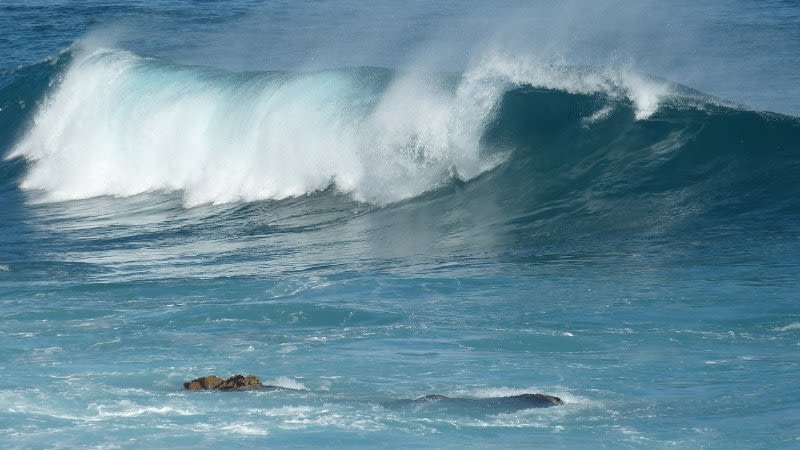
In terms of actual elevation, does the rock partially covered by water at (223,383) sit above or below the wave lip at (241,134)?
below

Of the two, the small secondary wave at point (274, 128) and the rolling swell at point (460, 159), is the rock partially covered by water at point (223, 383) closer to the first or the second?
the rolling swell at point (460, 159)

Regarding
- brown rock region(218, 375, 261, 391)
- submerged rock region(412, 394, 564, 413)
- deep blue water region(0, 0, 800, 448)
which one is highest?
deep blue water region(0, 0, 800, 448)

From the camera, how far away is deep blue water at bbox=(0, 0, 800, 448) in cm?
1102

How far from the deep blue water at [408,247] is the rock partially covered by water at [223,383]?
20cm

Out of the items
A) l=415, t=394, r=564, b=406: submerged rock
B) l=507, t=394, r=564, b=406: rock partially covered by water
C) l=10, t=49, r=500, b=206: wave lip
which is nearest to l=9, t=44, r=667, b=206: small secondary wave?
l=10, t=49, r=500, b=206: wave lip

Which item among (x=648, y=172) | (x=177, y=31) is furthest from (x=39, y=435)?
(x=177, y=31)

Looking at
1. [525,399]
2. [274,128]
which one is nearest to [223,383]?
[525,399]

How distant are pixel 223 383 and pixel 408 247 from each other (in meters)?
6.55

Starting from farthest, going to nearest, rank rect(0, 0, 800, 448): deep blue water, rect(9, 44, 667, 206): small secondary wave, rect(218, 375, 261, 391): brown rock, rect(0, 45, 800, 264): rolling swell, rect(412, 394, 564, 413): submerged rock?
rect(9, 44, 667, 206): small secondary wave, rect(0, 45, 800, 264): rolling swell, rect(218, 375, 261, 391): brown rock, rect(0, 0, 800, 448): deep blue water, rect(412, 394, 564, 413): submerged rock

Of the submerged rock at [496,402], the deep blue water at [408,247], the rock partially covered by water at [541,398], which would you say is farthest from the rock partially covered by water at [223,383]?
the rock partially covered by water at [541,398]

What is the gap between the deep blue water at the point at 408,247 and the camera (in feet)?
36.2

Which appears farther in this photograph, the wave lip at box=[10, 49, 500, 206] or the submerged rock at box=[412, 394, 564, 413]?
the wave lip at box=[10, 49, 500, 206]

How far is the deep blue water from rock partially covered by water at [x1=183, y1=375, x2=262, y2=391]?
0.66 ft

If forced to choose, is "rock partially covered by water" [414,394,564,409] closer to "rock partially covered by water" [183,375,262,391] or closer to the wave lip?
"rock partially covered by water" [183,375,262,391]
